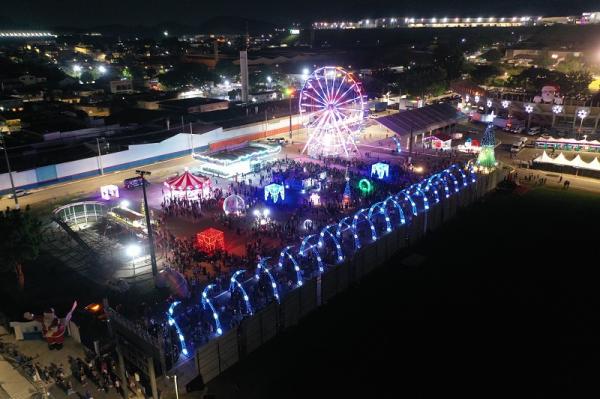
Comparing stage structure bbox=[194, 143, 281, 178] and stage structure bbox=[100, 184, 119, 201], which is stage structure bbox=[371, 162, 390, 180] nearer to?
stage structure bbox=[194, 143, 281, 178]

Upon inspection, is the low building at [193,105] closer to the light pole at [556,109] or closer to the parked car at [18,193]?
the parked car at [18,193]

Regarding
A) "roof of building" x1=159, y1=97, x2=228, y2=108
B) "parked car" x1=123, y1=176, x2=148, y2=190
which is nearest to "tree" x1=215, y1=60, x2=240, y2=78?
"roof of building" x1=159, y1=97, x2=228, y2=108

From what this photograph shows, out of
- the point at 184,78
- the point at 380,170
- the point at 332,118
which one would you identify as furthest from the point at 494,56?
the point at 380,170

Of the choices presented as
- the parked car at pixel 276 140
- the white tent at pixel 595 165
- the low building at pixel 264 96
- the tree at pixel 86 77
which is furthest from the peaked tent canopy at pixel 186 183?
the tree at pixel 86 77

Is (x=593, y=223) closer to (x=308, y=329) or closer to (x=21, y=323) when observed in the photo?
(x=308, y=329)

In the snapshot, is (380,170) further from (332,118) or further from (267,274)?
(267,274)

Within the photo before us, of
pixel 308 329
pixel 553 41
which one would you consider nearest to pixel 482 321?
pixel 308 329
